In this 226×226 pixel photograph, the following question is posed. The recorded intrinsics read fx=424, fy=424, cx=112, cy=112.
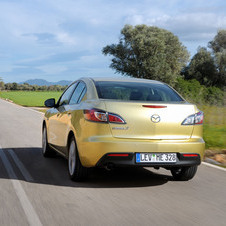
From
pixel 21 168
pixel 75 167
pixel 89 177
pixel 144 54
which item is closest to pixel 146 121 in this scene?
pixel 75 167

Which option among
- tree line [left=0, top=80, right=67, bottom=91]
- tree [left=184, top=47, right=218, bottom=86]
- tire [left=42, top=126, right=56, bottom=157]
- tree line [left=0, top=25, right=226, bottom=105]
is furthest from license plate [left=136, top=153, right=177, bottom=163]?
tree line [left=0, top=80, right=67, bottom=91]

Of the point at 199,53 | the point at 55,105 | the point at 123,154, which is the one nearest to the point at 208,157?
the point at 55,105

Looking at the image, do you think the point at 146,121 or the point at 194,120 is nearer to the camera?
the point at 146,121

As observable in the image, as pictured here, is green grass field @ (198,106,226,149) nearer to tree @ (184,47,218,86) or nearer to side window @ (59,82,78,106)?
side window @ (59,82,78,106)

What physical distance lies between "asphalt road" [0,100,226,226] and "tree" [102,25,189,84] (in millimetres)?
46362

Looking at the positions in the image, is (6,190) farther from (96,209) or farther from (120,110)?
(120,110)

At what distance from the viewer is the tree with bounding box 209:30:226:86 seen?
64.6 meters

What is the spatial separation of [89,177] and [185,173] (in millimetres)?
1528

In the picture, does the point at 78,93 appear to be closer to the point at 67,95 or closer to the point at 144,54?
the point at 67,95

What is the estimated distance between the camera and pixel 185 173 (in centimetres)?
668

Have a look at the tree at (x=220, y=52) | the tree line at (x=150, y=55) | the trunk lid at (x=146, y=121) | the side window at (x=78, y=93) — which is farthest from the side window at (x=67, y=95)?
the tree at (x=220, y=52)

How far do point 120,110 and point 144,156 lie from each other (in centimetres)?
71

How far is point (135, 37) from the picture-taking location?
53.8m

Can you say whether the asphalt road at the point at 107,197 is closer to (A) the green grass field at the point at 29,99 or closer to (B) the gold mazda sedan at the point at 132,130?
(B) the gold mazda sedan at the point at 132,130
